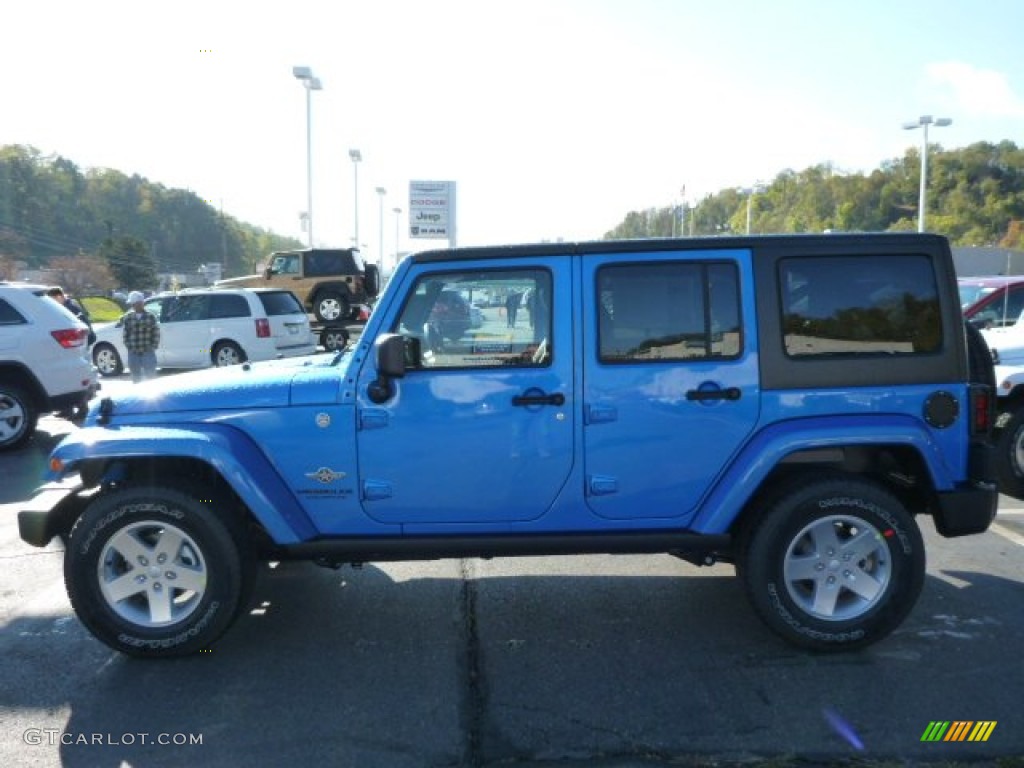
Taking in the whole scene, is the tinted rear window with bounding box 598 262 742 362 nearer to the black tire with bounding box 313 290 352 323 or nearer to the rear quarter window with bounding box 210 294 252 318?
the rear quarter window with bounding box 210 294 252 318

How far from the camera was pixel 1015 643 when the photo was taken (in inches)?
165

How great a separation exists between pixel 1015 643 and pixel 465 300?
325 cm

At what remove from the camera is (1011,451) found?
7.26 m

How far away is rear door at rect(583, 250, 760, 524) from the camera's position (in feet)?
13.2

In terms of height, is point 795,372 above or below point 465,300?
below

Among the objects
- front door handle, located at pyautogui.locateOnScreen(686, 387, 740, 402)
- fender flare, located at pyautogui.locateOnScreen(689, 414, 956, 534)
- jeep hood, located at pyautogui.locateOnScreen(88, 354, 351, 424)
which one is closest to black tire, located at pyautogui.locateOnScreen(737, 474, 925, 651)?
fender flare, located at pyautogui.locateOnScreen(689, 414, 956, 534)

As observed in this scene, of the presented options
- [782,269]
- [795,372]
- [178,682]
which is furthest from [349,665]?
[782,269]

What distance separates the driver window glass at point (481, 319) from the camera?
13.3 feet

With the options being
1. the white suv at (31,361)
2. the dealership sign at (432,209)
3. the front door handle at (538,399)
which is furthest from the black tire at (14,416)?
the dealership sign at (432,209)

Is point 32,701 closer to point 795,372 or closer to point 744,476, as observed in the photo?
point 744,476

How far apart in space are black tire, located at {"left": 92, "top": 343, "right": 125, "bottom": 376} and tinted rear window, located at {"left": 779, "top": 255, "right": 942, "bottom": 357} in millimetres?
16552

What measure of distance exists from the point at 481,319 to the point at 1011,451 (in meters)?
5.54

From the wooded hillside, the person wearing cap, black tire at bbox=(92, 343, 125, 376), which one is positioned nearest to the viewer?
the person wearing cap

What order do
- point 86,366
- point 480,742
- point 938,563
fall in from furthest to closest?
point 86,366 → point 938,563 → point 480,742
